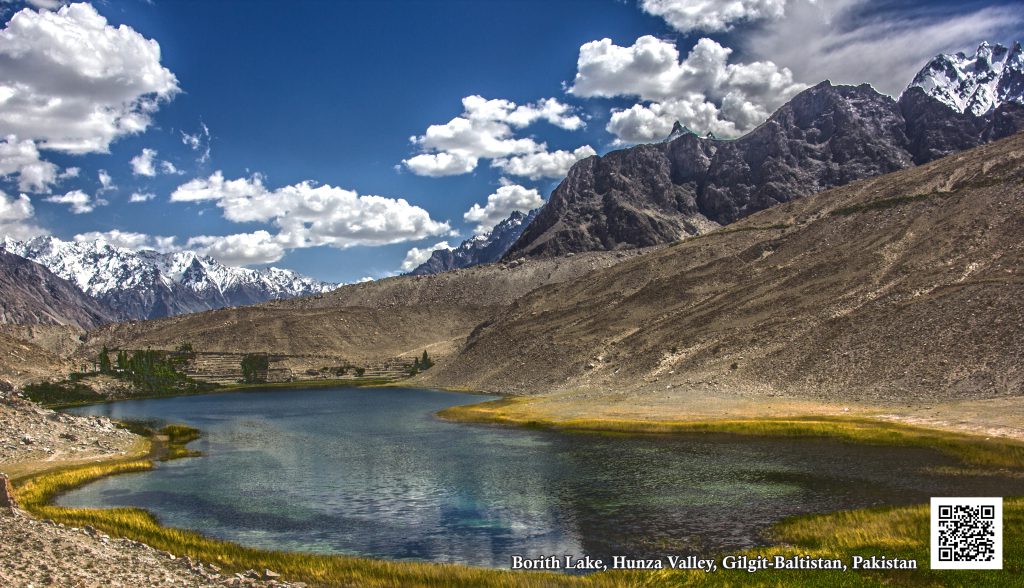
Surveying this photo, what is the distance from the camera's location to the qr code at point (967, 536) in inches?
1023

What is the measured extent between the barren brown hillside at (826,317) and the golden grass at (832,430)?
1921 cm

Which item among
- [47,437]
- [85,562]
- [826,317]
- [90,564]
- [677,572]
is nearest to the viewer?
[90,564]

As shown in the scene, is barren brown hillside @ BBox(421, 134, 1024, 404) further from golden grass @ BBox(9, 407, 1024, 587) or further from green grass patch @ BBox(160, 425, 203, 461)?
green grass patch @ BBox(160, 425, 203, 461)

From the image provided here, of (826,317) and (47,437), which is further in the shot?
Result: (826,317)

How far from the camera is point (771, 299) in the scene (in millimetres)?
133000

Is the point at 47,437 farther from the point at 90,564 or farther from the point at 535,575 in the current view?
the point at 535,575

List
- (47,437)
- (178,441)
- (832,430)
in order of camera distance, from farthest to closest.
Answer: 1. (178,441)
2. (47,437)
3. (832,430)

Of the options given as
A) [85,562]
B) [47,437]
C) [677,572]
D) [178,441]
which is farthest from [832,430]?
[47,437]

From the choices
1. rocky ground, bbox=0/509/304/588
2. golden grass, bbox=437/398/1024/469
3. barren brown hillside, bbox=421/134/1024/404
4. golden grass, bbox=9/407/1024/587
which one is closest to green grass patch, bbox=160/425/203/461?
golden grass, bbox=9/407/1024/587

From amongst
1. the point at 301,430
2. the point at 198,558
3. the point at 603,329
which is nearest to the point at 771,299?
the point at 603,329

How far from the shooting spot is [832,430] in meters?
65.9

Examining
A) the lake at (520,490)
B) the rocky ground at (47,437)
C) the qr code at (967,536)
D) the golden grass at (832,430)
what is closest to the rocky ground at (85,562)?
the lake at (520,490)

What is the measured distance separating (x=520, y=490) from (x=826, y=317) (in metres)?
81.8

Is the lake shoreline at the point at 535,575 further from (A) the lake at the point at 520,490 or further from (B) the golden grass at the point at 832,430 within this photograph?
(B) the golden grass at the point at 832,430
